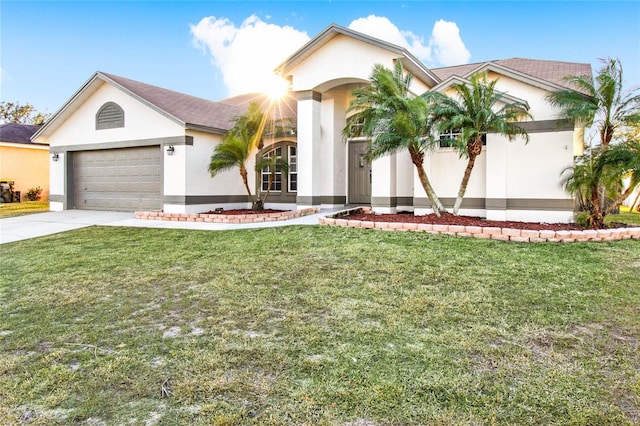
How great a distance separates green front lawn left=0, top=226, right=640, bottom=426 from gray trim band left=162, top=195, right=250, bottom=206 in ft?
21.2

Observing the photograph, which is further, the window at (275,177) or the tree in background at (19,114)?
the tree in background at (19,114)

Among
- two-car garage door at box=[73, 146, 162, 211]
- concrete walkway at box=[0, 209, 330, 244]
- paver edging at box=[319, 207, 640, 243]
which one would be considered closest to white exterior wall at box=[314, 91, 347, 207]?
concrete walkway at box=[0, 209, 330, 244]

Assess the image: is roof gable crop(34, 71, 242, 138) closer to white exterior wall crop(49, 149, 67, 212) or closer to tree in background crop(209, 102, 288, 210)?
white exterior wall crop(49, 149, 67, 212)

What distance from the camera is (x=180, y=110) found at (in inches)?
565

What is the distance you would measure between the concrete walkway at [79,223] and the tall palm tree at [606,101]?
6702 mm

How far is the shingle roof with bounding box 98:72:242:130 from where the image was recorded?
13859 mm

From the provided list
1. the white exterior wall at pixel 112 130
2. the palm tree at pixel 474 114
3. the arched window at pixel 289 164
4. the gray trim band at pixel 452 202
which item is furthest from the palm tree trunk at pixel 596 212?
the white exterior wall at pixel 112 130

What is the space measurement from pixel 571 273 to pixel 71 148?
17370 mm

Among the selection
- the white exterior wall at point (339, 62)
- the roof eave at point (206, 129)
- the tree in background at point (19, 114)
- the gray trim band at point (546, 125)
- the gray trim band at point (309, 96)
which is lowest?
the gray trim band at point (546, 125)

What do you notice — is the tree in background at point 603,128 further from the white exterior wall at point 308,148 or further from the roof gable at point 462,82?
the white exterior wall at point 308,148

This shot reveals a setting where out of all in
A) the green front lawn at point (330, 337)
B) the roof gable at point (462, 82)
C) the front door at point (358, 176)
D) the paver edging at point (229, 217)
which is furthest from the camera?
the front door at point (358, 176)

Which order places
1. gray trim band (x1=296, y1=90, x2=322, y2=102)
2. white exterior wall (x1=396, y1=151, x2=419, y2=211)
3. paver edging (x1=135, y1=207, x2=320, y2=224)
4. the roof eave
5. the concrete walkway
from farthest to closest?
gray trim band (x1=296, y1=90, x2=322, y2=102)
the roof eave
white exterior wall (x1=396, y1=151, x2=419, y2=211)
paver edging (x1=135, y1=207, x2=320, y2=224)
the concrete walkway

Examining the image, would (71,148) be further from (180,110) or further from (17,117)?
(17,117)

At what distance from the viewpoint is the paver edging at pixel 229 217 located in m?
11.6
